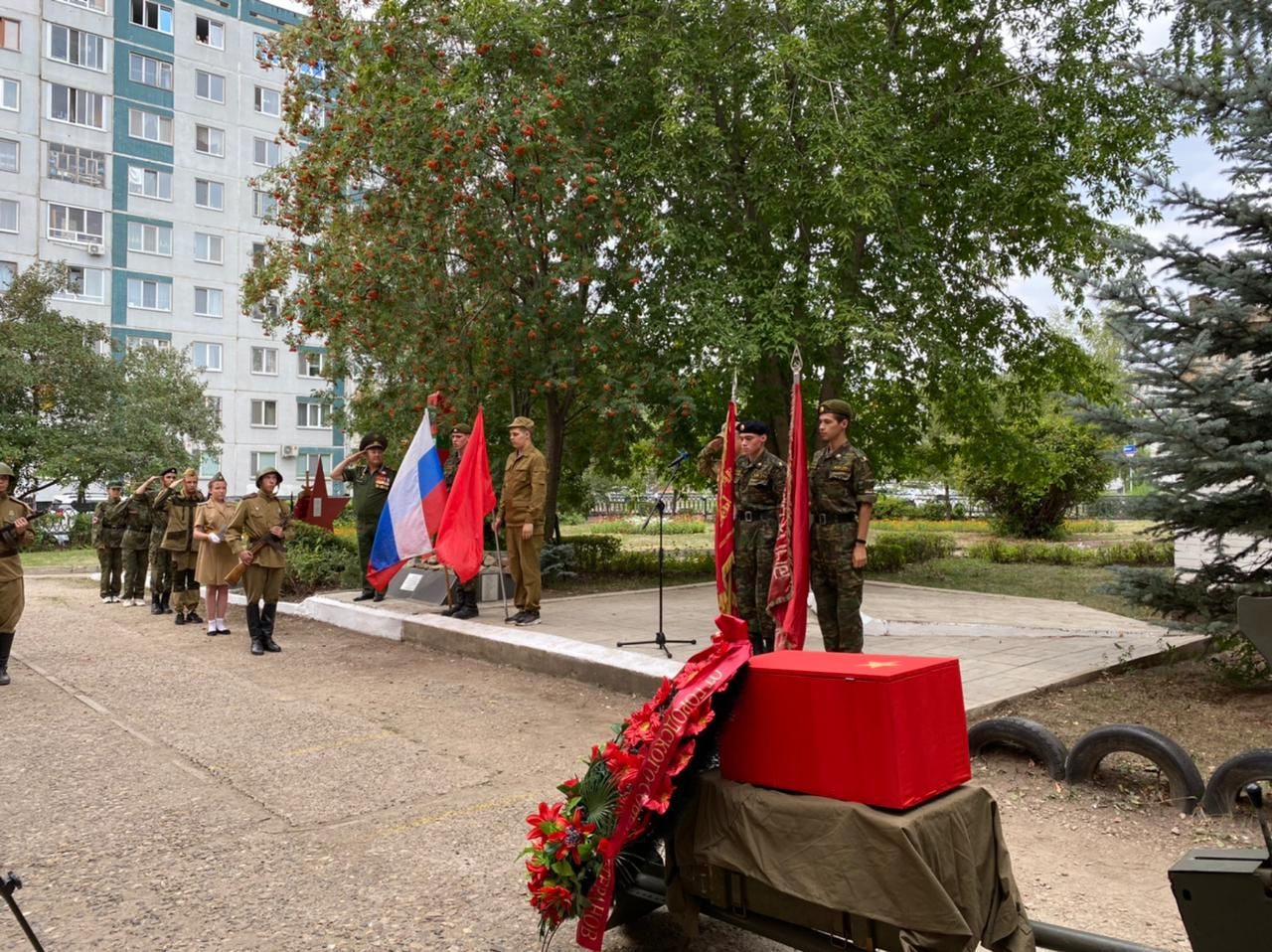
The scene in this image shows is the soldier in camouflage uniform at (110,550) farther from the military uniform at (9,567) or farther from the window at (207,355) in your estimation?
the window at (207,355)

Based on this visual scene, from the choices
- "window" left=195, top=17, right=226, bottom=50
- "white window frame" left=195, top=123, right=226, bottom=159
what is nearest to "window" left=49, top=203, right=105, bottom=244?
"white window frame" left=195, top=123, right=226, bottom=159

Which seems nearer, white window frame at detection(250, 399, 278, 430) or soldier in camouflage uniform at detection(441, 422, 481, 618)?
soldier in camouflage uniform at detection(441, 422, 481, 618)

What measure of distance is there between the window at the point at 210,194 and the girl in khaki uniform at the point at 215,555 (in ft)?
118

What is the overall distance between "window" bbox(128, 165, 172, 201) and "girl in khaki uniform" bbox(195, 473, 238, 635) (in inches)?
1383

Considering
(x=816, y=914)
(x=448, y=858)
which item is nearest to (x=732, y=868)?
(x=816, y=914)

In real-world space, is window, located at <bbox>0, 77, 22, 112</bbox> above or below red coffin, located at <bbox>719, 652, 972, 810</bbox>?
above

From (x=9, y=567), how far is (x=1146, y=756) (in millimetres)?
8994

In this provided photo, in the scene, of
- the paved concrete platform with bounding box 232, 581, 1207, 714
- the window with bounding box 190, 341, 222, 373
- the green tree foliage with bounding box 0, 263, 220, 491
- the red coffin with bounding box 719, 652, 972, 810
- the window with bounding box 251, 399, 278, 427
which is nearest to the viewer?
the red coffin with bounding box 719, 652, 972, 810

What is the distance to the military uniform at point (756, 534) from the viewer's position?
8148 millimetres

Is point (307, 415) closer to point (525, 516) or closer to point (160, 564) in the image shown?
point (160, 564)

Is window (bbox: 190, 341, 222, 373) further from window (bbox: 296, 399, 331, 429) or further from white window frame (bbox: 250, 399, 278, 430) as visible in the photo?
window (bbox: 296, 399, 331, 429)

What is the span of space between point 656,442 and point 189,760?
9250mm

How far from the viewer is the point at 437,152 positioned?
40.2ft

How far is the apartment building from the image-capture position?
38.4 meters
